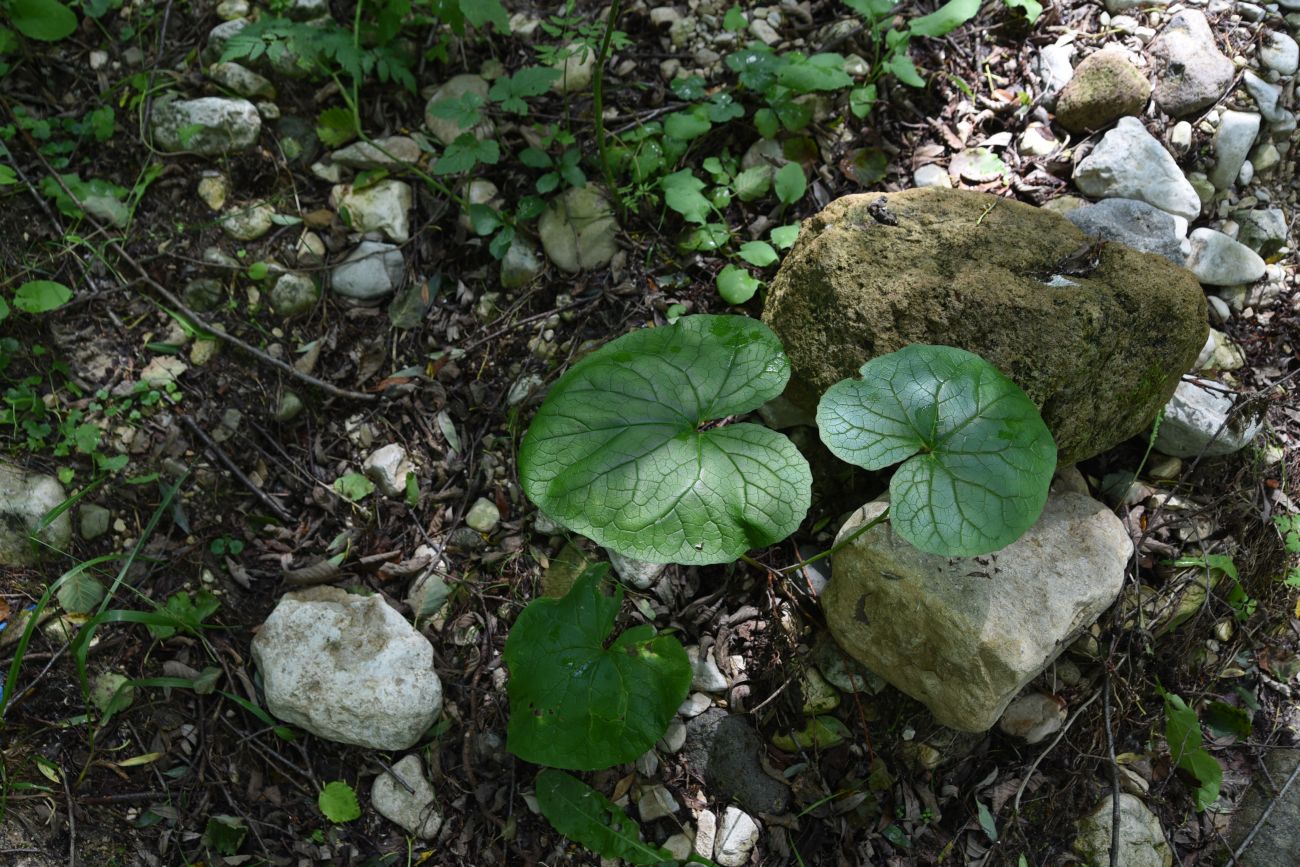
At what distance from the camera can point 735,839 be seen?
7.02 feet

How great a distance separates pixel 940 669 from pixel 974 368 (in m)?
0.71

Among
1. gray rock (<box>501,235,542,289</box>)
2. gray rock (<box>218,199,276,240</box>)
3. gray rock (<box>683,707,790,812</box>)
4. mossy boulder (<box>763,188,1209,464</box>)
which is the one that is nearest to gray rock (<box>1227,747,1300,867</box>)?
mossy boulder (<box>763,188,1209,464</box>)

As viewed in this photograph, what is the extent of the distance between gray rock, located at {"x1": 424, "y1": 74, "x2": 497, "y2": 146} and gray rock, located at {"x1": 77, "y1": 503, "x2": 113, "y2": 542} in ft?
5.03

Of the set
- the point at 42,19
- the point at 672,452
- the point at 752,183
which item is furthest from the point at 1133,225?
the point at 42,19

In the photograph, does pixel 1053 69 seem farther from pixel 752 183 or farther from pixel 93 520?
pixel 93 520

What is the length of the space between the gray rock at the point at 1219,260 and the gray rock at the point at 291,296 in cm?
266

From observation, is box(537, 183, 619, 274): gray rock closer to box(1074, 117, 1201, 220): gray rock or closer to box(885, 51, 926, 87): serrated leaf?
box(885, 51, 926, 87): serrated leaf

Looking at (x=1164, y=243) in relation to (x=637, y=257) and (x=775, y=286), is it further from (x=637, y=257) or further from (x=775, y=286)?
(x=637, y=257)

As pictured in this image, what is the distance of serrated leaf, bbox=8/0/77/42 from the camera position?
2.77m

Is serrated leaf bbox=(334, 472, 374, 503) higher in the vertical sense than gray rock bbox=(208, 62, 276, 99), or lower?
lower

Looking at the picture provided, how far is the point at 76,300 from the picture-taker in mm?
2631

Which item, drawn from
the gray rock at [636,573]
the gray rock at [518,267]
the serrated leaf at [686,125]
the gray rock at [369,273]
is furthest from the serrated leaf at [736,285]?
the gray rock at [369,273]

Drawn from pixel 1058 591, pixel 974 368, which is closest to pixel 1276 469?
pixel 1058 591

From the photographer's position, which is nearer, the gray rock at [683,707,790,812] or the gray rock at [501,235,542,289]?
the gray rock at [683,707,790,812]
